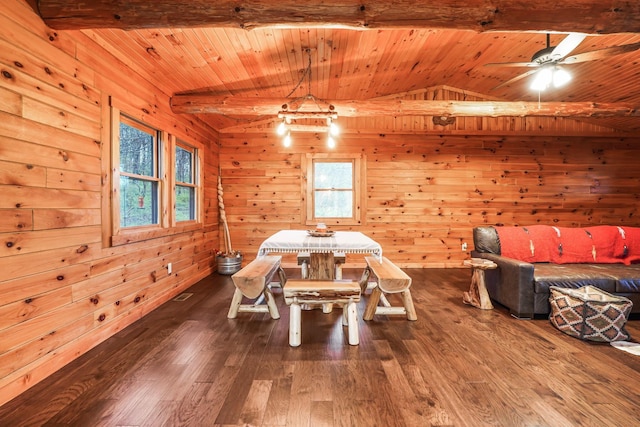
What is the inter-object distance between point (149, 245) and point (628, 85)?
21.5 ft

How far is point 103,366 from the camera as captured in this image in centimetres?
200

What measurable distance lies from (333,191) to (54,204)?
3969 mm

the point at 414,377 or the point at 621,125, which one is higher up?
the point at 621,125

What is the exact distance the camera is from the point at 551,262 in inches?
133

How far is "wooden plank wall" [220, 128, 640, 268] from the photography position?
525 cm

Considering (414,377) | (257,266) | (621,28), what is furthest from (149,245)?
(621,28)

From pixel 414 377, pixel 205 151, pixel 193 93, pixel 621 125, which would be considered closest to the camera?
pixel 414 377

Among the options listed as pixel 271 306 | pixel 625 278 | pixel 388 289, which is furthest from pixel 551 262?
pixel 271 306

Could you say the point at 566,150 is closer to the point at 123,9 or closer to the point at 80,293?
the point at 123,9

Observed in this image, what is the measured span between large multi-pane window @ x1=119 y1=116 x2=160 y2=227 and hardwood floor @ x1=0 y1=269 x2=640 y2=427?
1119mm

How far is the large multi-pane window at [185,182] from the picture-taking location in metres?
3.99

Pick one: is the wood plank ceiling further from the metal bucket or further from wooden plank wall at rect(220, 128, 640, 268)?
the metal bucket

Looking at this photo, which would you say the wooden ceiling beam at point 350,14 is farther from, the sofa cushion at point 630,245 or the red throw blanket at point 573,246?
the sofa cushion at point 630,245

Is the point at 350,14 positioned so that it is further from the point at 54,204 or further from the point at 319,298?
the point at 54,204
